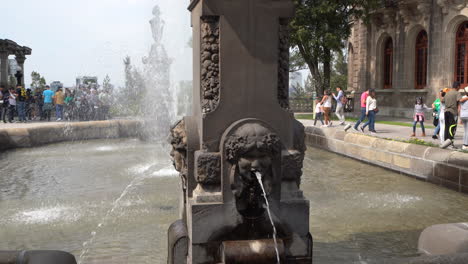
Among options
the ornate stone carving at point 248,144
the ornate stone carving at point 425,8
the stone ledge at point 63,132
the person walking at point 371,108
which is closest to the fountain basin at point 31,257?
the ornate stone carving at point 248,144

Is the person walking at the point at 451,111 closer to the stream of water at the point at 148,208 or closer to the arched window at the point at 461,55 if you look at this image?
the stream of water at the point at 148,208

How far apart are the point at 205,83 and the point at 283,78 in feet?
2.23

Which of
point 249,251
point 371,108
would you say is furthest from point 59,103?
point 249,251

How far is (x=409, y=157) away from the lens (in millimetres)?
10430

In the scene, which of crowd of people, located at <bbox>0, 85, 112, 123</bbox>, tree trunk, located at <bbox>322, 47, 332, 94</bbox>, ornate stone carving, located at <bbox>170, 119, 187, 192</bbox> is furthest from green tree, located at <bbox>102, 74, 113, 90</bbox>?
ornate stone carving, located at <bbox>170, 119, 187, 192</bbox>

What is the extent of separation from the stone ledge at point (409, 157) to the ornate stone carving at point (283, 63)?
580 cm

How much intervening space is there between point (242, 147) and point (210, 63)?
0.77 m

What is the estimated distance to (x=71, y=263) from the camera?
3.41 meters

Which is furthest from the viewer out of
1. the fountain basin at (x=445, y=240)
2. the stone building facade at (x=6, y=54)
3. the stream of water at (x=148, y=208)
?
the stone building facade at (x=6, y=54)

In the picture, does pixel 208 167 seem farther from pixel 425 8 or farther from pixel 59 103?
pixel 425 8

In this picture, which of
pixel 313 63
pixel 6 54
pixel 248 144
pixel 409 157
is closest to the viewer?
pixel 248 144

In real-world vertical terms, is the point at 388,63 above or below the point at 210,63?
above

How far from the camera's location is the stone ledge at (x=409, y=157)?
882 centimetres

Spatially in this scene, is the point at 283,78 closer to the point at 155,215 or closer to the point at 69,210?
the point at 155,215
